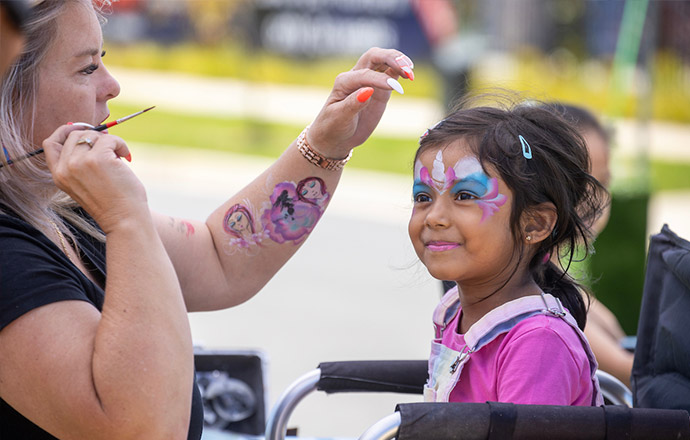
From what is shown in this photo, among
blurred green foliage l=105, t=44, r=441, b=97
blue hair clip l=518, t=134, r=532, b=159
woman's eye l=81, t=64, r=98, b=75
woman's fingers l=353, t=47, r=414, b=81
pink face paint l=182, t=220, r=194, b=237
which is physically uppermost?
blurred green foliage l=105, t=44, r=441, b=97

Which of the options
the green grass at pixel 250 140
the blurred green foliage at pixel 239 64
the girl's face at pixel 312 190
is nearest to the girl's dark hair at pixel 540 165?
the girl's face at pixel 312 190

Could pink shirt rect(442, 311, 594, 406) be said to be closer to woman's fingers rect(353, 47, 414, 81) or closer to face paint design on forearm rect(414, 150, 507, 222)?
face paint design on forearm rect(414, 150, 507, 222)

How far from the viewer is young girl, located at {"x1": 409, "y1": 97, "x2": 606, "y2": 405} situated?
1849 mm

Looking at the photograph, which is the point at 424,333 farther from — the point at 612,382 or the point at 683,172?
the point at 683,172

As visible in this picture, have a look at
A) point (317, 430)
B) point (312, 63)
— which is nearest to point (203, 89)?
point (312, 63)

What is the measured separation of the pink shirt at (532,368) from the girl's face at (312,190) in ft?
2.09

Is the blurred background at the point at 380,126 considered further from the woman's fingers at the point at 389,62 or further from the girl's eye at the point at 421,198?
the woman's fingers at the point at 389,62

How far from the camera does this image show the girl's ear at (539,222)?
1978 millimetres

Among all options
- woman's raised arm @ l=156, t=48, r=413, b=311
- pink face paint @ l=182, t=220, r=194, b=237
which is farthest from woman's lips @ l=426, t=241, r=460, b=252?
pink face paint @ l=182, t=220, r=194, b=237

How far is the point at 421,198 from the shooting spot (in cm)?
203

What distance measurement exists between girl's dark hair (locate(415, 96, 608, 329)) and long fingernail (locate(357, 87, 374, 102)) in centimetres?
16

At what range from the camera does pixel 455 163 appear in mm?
1976

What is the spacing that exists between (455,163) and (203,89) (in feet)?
43.9

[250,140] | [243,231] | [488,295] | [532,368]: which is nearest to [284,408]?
[243,231]
